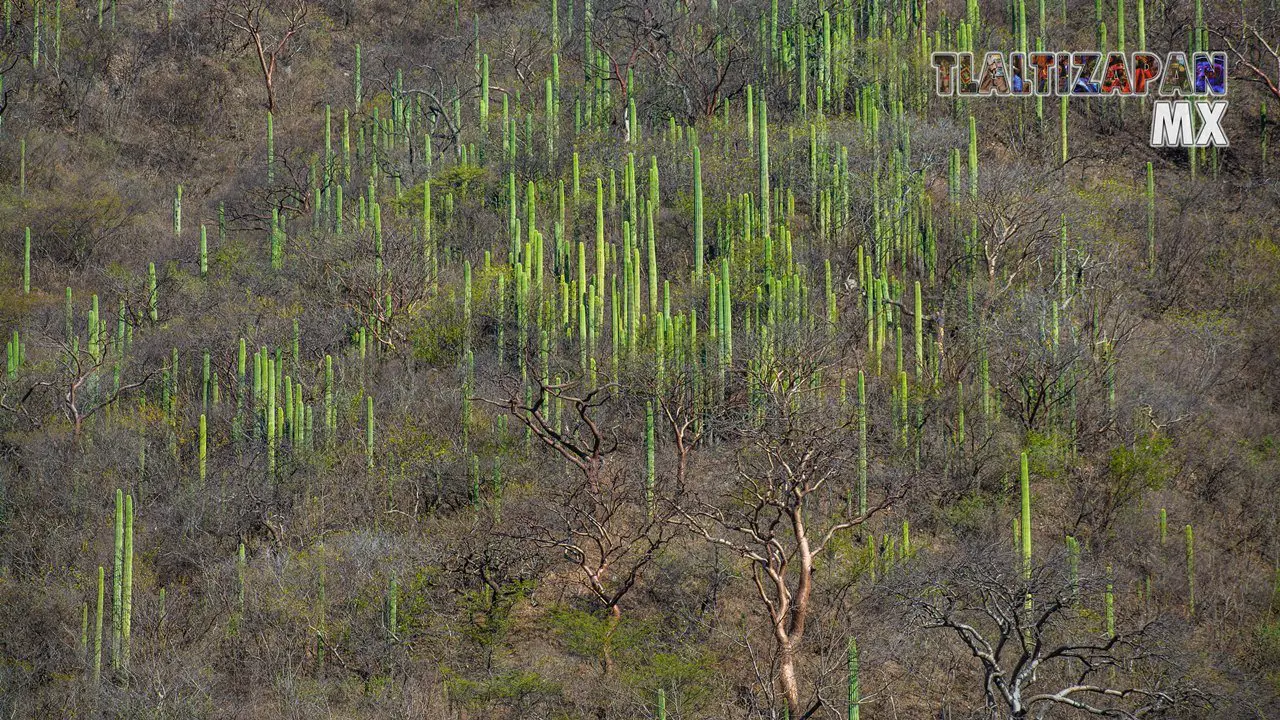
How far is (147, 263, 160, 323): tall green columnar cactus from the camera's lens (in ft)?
80.9

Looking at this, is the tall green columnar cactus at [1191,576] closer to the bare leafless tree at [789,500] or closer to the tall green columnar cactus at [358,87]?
the bare leafless tree at [789,500]

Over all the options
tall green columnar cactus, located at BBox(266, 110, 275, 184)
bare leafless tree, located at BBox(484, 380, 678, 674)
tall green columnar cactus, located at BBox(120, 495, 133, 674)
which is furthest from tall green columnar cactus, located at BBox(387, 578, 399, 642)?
tall green columnar cactus, located at BBox(266, 110, 275, 184)

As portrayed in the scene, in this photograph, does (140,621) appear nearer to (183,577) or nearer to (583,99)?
(183,577)

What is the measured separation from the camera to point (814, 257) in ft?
76.5

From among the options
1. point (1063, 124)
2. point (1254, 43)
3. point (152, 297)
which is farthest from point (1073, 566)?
point (1254, 43)

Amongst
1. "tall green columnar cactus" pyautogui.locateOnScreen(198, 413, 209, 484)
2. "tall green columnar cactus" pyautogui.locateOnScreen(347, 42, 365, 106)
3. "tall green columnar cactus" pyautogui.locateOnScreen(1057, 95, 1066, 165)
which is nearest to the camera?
"tall green columnar cactus" pyautogui.locateOnScreen(198, 413, 209, 484)

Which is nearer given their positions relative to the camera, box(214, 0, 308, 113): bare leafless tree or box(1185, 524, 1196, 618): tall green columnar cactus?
box(1185, 524, 1196, 618): tall green columnar cactus

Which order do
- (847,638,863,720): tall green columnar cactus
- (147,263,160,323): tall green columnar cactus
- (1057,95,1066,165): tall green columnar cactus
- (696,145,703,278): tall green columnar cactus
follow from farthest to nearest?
(1057,95,1066,165): tall green columnar cactus → (147,263,160,323): tall green columnar cactus → (696,145,703,278): tall green columnar cactus → (847,638,863,720): tall green columnar cactus

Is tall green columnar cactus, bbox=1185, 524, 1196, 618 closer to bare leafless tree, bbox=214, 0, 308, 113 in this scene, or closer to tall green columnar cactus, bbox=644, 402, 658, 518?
tall green columnar cactus, bbox=644, 402, 658, 518

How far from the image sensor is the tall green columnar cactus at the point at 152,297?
24.7m

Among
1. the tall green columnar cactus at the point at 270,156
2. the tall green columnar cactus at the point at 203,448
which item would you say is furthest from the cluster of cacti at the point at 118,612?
the tall green columnar cactus at the point at 270,156

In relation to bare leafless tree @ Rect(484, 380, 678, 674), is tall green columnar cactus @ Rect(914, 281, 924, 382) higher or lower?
higher

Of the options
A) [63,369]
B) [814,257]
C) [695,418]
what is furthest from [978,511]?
[63,369]

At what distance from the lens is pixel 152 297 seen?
82.1ft
